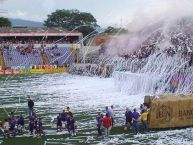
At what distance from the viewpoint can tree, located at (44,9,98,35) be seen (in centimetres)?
14088

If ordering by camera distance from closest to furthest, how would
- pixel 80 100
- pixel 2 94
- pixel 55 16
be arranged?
pixel 80 100, pixel 2 94, pixel 55 16

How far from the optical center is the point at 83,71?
2662 inches

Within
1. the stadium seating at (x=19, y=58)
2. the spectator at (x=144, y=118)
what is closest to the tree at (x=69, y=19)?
the stadium seating at (x=19, y=58)

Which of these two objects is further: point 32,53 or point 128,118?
point 32,53

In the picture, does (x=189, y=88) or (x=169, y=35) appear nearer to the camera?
(x=189, y=88)

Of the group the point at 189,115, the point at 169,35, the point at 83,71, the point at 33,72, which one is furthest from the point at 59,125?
the point at 33,72

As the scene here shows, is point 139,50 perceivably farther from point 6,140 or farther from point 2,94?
point 6,140

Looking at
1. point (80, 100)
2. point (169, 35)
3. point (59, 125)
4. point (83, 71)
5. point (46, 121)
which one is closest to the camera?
point (59, 125)

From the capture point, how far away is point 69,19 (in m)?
143

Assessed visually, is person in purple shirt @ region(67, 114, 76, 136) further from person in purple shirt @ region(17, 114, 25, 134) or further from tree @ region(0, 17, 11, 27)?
tree @ region(0, 17, 11, 27)

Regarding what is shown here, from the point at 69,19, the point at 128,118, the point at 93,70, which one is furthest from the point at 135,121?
the point at 69,19

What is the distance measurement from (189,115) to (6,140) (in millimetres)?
9181

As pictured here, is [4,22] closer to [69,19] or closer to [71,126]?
[69,19]

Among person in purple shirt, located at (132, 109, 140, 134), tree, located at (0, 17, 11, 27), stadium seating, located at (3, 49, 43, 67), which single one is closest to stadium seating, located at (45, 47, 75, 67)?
stadium seating, located at (3, 49, 43, 67)
